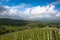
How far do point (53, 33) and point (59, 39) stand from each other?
24.1ft

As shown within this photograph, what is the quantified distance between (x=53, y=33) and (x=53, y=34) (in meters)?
0.08

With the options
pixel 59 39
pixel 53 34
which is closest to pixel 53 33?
pixel 53 34

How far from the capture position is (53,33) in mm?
12102

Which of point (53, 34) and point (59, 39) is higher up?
point (53, 34)

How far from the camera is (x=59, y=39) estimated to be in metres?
19.0

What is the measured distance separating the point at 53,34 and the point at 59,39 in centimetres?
734

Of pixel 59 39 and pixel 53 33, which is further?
pixel 59 39

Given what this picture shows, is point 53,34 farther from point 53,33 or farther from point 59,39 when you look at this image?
point 59,39

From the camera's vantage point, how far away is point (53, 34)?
12.1 meters

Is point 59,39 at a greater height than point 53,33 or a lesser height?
lesser

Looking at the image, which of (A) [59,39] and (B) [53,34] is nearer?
(B) [53,34]
